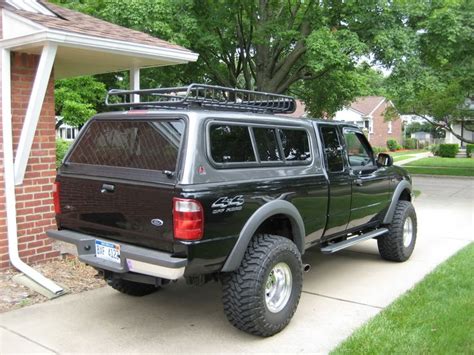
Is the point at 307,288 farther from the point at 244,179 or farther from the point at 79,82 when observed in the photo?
the point at 79,82

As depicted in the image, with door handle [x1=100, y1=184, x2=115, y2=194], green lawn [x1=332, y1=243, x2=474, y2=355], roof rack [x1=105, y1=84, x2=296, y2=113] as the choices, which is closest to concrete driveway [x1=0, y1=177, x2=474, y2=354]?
green lawn [x1=332, y1=243, x2=474, y2=355]

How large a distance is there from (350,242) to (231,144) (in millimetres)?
2225

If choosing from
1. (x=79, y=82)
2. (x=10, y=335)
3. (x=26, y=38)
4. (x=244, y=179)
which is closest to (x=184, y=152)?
(x=244, y=179)

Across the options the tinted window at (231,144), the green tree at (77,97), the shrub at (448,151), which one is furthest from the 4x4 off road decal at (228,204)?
the shrub at (448,151)

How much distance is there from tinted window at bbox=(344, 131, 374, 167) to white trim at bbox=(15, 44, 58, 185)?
11.1 ft

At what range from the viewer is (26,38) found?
520 centimetres

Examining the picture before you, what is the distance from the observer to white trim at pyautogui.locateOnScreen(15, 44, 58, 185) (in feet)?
17.3

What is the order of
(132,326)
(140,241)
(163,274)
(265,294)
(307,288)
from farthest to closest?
(307,288) → (132,326) → (265,294) → (140,241) → (163,274)

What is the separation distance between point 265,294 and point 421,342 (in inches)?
51.4

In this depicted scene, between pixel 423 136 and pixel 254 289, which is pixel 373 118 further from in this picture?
pixel 254 289

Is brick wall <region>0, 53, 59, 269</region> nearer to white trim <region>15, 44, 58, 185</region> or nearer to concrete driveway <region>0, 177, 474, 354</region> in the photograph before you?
white trim <region>15, 44, 58, 185</region>

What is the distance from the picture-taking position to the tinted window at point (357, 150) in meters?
6.01

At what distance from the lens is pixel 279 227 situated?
187 inches

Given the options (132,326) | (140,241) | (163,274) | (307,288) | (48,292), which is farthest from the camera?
(307,288)
